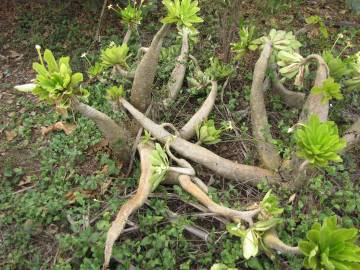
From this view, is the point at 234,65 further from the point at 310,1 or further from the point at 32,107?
the point at 32,107

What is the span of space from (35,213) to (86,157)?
21.1 inches

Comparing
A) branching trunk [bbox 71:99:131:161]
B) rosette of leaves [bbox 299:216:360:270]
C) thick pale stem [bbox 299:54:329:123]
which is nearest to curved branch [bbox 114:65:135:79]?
branching trunk [bbox 71:99:131:161]

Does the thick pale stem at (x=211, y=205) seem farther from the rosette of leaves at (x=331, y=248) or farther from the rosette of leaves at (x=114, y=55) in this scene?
the rosette of leaves at (x=114, y=55)

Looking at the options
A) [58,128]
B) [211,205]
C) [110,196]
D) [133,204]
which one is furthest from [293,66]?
[58,128]

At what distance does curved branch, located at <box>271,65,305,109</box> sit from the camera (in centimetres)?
279

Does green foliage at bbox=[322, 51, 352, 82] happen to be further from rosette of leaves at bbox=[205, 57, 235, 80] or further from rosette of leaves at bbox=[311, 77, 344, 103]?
rosette of leaves at bbox=[205, 57, 235, 80]

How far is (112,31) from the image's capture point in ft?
12.3

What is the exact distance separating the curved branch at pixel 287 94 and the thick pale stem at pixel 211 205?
38.0 inches

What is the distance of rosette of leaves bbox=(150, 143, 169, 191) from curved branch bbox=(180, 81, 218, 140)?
390 millimetres

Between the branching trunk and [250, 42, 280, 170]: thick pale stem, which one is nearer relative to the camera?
the branching trunk

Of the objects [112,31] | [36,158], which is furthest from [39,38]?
[36,158]

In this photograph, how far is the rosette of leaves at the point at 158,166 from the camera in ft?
7.39

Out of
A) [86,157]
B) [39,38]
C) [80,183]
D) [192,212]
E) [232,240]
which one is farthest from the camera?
[39,38]

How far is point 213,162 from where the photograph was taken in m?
2.46
